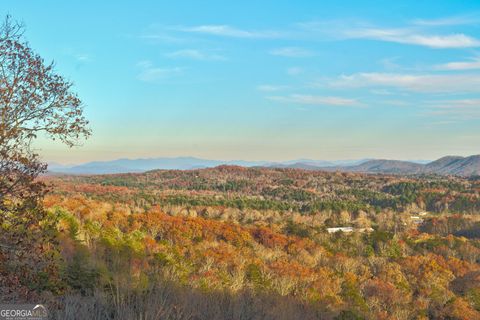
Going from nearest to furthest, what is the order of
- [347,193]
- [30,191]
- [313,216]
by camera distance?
[30,191] < [313,216] < [347,193]

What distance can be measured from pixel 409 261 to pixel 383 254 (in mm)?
3096

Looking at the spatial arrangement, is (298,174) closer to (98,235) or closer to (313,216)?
(313,216)

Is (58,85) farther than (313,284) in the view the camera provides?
No

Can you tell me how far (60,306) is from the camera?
6238 millimetres

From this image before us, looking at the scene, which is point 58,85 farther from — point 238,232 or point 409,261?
point 409,261

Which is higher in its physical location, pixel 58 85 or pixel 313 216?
pixel 58 85

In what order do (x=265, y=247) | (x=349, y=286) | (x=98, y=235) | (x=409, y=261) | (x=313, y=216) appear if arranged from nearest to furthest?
(x=98, y=235), (x=349, y=286), (x=265, y=247), (x=409, y=261), (x=313, y=216)

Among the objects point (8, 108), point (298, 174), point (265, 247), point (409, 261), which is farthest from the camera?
point (298, 174)

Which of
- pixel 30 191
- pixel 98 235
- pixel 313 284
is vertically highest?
pixel 30 191

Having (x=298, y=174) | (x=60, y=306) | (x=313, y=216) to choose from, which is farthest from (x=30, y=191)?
(x=298, y=174)

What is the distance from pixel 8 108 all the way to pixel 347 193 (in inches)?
3349

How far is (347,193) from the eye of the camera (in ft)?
293

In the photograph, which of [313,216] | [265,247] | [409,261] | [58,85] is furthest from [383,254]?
[58,85]

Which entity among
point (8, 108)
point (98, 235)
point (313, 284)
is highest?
point (8, 108)
